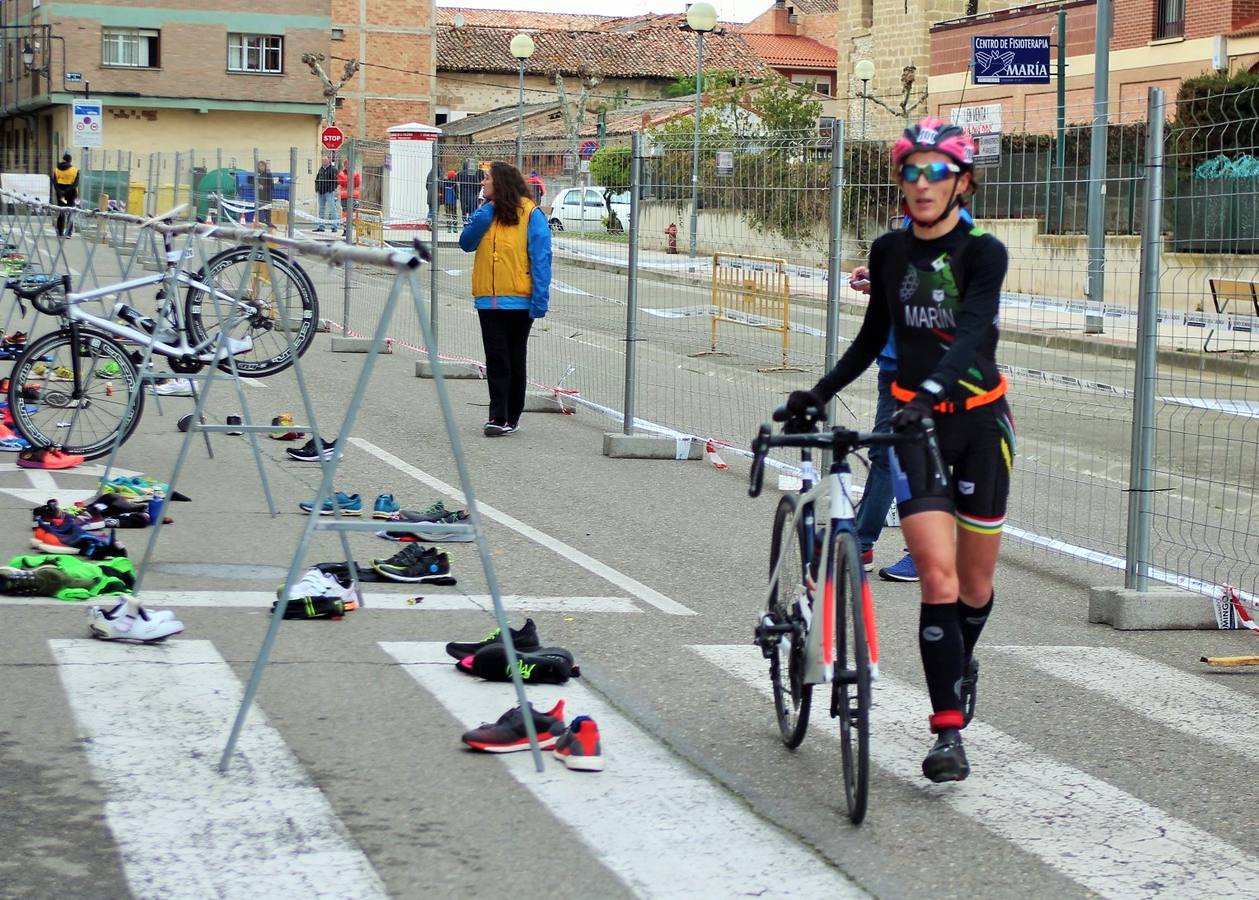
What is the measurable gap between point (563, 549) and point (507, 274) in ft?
14.4

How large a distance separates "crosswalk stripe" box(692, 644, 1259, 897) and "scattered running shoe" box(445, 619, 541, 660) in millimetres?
1180

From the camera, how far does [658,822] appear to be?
5.14 meters

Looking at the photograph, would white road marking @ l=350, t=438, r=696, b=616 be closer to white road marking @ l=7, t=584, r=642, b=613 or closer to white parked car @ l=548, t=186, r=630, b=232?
white road marking @ l=7, t=584, r=642, b=613

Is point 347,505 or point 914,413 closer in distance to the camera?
point 914,413

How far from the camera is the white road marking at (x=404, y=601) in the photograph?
7.84 metres

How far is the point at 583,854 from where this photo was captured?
486 centimetres

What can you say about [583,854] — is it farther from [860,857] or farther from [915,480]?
[915,480]

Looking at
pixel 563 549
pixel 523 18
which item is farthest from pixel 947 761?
pixel 523 18

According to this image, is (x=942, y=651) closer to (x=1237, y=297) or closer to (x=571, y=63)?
(x=1237, y=297)

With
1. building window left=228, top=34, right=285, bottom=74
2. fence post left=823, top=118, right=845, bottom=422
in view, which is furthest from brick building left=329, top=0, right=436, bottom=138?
fence post left=823, top=118, right=845, bottom=422

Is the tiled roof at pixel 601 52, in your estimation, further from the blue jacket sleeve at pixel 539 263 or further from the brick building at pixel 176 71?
the blue jacket sleeve at pixel 539 263

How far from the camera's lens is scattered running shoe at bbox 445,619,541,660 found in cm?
679

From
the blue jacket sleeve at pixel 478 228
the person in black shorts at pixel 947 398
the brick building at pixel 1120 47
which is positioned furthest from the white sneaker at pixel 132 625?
the brick building at pixel 1120 47

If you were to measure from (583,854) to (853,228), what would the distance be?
7.17m
